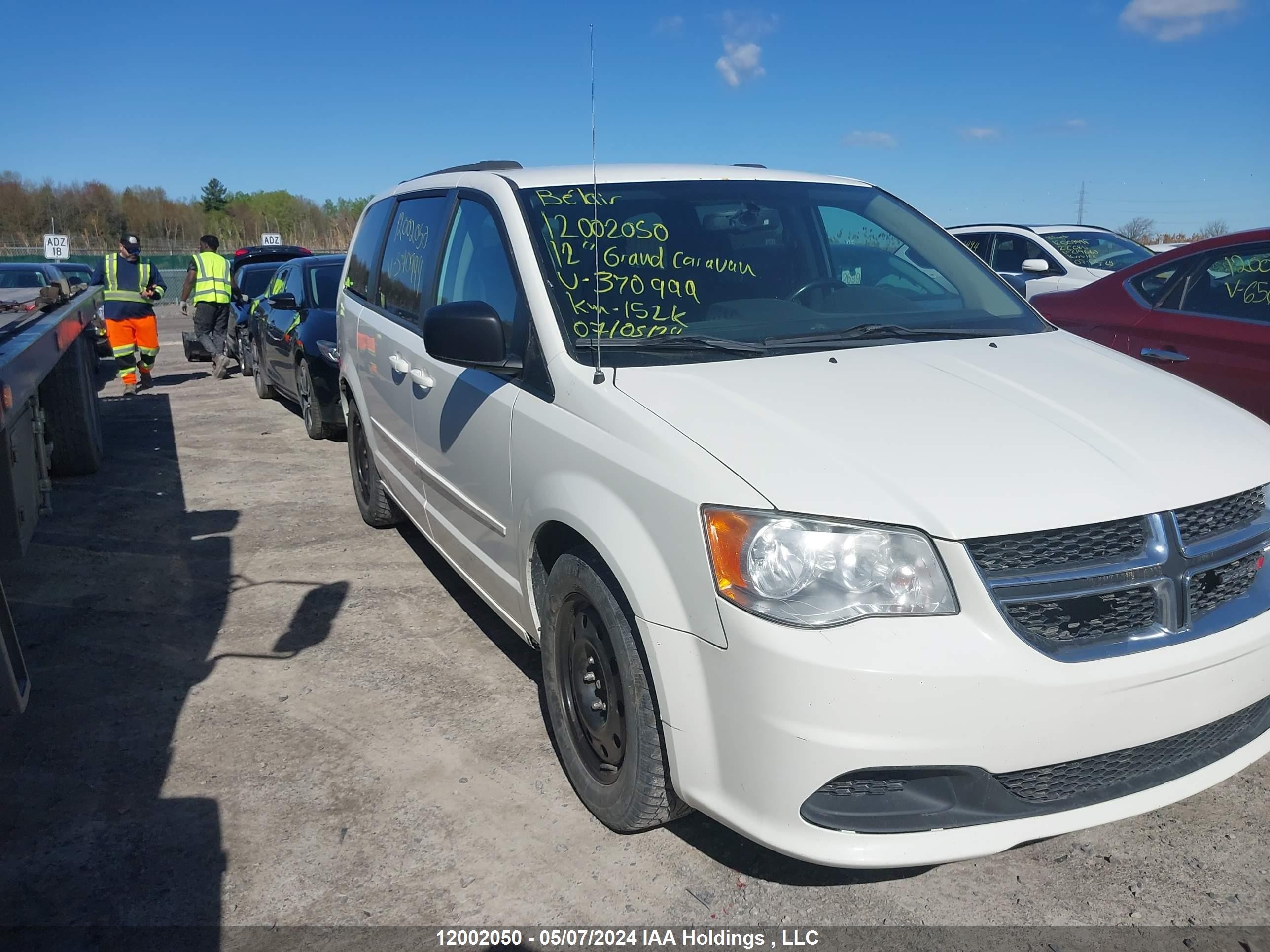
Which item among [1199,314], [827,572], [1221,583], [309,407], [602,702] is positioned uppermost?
[1199,314]

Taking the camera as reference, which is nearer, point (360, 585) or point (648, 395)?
point (648, 395)

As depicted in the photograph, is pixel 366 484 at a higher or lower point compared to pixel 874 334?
lower

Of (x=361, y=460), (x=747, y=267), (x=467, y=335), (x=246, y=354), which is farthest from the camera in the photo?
(x=246, y=354)

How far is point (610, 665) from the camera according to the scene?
273cm

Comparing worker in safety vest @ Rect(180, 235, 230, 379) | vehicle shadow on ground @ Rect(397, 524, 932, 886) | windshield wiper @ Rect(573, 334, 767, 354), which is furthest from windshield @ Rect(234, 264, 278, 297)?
windshield wiper @ Rect(573, 334, 767, 354)

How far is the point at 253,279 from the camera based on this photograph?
46.4 feet

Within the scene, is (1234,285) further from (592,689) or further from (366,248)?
(366,248)

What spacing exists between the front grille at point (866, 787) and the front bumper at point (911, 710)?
0.06 m

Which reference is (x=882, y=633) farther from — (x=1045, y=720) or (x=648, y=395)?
(x=648, y=395)

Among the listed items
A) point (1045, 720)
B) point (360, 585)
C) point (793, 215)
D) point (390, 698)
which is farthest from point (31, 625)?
point (1045, 720)

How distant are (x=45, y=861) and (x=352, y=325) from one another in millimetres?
3369

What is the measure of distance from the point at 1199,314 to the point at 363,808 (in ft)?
15.4

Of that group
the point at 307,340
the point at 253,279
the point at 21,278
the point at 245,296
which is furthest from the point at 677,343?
the point at 21,278

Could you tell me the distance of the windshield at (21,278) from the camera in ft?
42.3
